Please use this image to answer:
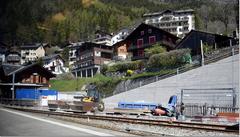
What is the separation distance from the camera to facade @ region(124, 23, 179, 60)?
6094cm

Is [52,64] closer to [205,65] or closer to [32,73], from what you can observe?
[32,73]

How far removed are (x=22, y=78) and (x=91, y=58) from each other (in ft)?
84.3

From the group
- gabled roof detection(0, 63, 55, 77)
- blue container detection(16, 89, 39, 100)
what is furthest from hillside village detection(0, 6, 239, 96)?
blue container detection(16, 89, 39, 100)

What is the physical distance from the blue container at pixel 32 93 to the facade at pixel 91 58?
26927 mm

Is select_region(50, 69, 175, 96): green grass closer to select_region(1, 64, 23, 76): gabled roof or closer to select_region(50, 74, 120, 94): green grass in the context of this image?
select_region(50, 74, 120, 94): green grass

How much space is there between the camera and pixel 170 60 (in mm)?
41844

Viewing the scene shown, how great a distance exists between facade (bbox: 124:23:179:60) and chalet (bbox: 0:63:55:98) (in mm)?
16310

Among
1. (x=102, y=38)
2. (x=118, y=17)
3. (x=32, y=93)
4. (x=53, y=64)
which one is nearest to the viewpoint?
(x=32, y=93)

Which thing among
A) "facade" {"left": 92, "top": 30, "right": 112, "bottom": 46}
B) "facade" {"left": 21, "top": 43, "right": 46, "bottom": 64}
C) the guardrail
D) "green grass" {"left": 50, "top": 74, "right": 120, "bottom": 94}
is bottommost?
the guardrail

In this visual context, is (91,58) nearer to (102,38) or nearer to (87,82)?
(87,82)

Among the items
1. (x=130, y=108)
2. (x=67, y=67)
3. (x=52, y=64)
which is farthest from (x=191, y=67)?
(x=67, y=67)

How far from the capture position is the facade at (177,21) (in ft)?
313

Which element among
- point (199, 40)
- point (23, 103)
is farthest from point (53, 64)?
point (199, 40)

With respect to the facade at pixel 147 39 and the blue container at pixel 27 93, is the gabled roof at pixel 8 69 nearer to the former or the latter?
the blue container at pixel 27 93
